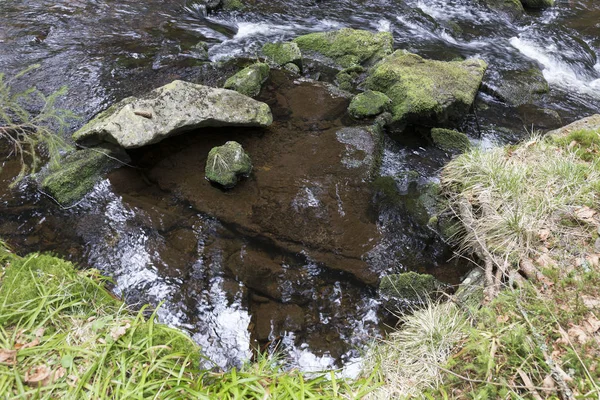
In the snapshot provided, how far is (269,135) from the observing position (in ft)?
19.3

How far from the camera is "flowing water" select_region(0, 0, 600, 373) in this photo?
3.88m

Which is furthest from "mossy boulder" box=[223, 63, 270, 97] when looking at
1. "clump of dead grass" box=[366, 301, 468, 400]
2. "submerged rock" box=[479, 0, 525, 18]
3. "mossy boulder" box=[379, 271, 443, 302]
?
"submerged rock" box=[479, 0, 525, 18]

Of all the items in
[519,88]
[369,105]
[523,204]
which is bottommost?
[369,105]

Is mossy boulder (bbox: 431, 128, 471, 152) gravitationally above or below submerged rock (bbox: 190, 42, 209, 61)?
above

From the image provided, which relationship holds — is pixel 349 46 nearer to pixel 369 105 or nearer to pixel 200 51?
pixel 369 105

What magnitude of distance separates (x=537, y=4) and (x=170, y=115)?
11.8 m

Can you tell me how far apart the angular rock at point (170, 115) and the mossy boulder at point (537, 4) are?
33.4 feet

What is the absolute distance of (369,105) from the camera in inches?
249

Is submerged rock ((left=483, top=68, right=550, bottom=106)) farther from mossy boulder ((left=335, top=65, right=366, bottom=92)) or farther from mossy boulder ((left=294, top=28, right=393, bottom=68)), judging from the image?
mossy boulder ((left=335, top=65, right=366, bottom=92))

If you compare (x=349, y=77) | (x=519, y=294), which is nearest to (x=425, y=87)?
(x=349, y=77)

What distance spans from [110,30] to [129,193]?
17.9 ft

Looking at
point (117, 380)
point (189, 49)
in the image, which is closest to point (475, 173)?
point (117, 380)

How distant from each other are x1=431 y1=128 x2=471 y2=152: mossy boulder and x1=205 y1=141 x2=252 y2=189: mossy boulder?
299 centimetres

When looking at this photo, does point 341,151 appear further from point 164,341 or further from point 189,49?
point 189,49
